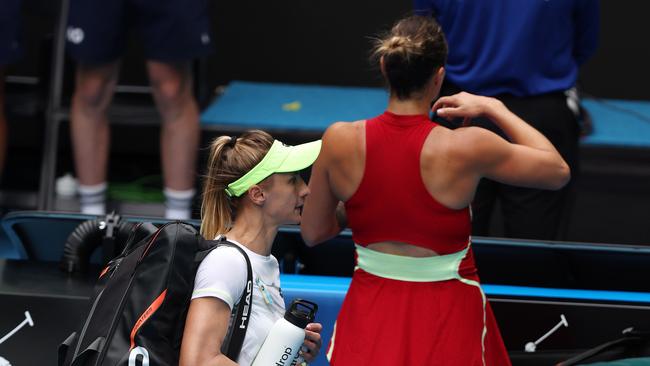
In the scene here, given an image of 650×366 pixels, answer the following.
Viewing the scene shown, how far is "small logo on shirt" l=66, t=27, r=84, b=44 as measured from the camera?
13.8 ft

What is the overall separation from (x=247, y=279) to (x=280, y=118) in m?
2.81

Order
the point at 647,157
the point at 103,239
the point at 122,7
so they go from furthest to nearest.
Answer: the point at 647,157 < the point at 122,7 < the point at 103,239

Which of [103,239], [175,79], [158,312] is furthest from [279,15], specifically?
[158,312]

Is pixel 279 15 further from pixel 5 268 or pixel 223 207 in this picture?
pixel 223 207

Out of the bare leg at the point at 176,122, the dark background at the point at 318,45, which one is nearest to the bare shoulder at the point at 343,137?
the bare leg at the point at 176,122

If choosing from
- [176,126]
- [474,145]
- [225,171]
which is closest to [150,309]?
[225,171]

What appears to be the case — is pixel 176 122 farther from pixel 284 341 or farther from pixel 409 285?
pixel 284 341

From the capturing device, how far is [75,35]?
13.9 ft

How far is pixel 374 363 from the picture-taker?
2383mm

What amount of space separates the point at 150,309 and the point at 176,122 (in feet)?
7.59

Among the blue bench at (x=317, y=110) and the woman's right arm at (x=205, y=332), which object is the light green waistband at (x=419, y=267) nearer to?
the woman's right arm at (x=205, y=332)

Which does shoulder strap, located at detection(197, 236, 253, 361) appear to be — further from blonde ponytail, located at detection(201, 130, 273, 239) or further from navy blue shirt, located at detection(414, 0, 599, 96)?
navy blue shirt, located at detection(414, 0, 599, 96)

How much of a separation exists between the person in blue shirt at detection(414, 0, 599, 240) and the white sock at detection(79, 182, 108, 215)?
1609 mm

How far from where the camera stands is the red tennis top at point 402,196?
2.36 m
